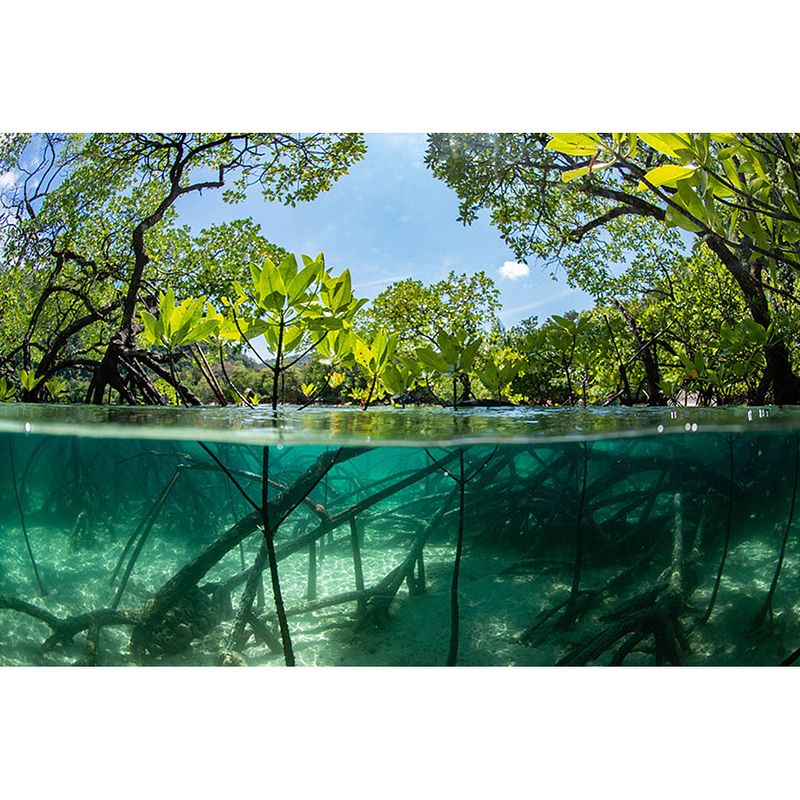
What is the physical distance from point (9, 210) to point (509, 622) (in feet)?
28.6

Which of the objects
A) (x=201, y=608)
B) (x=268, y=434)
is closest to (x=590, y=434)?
(x=268, y=434)

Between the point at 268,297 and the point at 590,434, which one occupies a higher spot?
the point at 268,297

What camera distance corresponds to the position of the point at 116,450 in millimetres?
2033

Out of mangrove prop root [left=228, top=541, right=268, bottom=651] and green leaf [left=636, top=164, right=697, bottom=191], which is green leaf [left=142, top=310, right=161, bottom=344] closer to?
mangrove prop root [left=228, top=541, right=268, bottom=651]

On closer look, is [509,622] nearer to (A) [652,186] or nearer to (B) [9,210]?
(A) [652,186]

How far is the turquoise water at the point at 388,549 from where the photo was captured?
184cm

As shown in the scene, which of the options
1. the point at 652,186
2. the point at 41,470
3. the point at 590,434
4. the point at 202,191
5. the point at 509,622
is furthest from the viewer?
the point at 202,191

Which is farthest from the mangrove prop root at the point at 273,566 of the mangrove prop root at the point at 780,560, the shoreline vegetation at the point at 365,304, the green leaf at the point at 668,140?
the shoreline vegetation at the point at 365,304

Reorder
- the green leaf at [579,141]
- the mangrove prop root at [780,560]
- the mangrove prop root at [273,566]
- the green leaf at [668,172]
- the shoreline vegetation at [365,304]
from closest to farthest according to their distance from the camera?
1. the green leaf at [668,172]
2. the green leaf at [579,141]
3. the mangrove prop root at [273,566]
4. the mangrove prop root at [780,560]
5. the shoreline vegetation at [365,304]

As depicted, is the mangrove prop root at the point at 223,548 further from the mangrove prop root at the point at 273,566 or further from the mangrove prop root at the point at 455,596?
the mangrove prop root at the point at 455,596

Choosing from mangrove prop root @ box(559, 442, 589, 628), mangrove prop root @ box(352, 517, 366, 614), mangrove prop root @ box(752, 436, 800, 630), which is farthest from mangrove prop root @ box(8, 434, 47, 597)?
mangrove prop root @ box(752, 436, 800, 630)

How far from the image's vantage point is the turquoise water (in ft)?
6.03

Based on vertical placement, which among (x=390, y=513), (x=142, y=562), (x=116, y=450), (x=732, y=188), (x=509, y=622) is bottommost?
(x=509, y=622)

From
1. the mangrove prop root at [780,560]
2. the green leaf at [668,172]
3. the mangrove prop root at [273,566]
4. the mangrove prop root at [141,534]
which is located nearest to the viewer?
the green leaf at [668,172]
